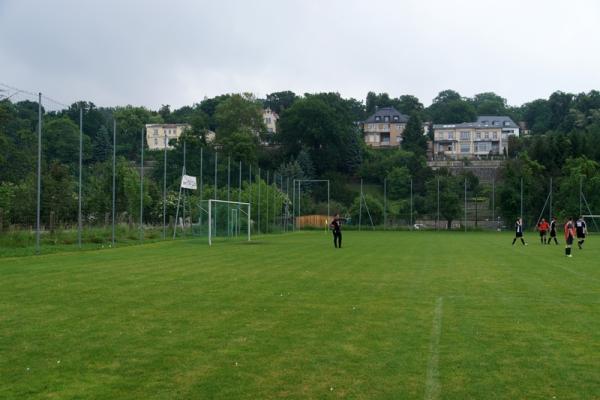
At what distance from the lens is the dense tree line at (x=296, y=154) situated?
2911 cm

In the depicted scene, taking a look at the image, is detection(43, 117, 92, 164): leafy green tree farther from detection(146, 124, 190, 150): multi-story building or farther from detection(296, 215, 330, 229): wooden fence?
detection(146, 124, 190, 150): multi-story building

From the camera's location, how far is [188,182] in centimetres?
3831

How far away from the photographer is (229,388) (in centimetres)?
628

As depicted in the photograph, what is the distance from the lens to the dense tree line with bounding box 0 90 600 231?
29109mm

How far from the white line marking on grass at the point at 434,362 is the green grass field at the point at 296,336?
0.10 ft

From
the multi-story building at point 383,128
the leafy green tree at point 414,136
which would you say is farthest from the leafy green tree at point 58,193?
the multi-story building at point 383,128

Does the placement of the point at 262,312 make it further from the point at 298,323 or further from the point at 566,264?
the point at 566,264

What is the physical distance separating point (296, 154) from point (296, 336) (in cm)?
10060

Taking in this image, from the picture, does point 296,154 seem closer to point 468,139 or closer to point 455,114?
point 468,139

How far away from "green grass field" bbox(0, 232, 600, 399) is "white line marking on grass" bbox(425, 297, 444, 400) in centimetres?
3

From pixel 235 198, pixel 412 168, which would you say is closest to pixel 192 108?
pixel 412 168

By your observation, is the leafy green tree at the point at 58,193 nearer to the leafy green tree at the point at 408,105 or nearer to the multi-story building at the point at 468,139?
the multi-story building at the point at 468,139

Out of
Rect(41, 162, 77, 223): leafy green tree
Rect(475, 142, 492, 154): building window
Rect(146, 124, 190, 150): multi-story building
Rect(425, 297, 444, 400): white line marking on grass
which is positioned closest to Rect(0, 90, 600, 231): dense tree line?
Rect(41, 162, 77, 223): leafy green tree

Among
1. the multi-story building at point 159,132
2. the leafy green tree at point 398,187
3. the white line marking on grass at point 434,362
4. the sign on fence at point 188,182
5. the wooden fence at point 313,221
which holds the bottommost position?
the white line marking on grass at point 434,362
